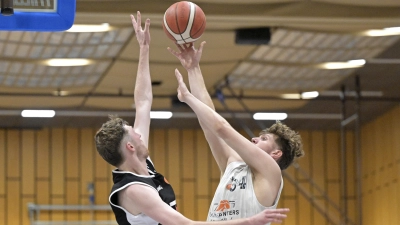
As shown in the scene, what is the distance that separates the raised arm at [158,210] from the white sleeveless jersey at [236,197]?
0.55m

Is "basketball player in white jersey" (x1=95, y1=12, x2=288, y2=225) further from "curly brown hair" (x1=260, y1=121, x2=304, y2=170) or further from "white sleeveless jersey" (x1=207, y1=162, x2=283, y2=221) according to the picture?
"curly brown hair" (x1=260, y1=121, x2=304, y2=170)

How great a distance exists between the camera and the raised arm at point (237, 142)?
15.5 feet

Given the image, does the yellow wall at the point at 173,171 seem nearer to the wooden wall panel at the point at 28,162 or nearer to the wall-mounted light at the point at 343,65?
the wooden wall panel at the point at 28,162

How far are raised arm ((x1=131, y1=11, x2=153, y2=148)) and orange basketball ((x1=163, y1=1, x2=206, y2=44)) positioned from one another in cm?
31

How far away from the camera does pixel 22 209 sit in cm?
1738

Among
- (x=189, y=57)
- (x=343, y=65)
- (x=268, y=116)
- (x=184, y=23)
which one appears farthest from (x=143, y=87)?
(x=268, y=116)

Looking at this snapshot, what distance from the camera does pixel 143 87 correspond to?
566 cm

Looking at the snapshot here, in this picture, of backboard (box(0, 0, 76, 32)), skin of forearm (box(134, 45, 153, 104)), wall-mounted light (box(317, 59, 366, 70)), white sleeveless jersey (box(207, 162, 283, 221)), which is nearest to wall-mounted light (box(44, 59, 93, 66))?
wall-mounted light (box(317, 59, 366, 70))

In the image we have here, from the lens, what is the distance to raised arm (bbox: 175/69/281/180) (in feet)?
15.5

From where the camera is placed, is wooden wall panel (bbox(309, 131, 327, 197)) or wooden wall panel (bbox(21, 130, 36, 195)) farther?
wooden wall panel (bbox(309, 131, 327, 197))

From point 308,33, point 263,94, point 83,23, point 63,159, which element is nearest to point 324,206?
point 263,94

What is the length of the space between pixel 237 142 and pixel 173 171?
44.6ft

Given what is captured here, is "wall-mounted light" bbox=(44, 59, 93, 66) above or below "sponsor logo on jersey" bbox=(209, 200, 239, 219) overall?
above

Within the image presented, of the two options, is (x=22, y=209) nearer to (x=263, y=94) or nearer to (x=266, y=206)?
(x=263, y=94)
